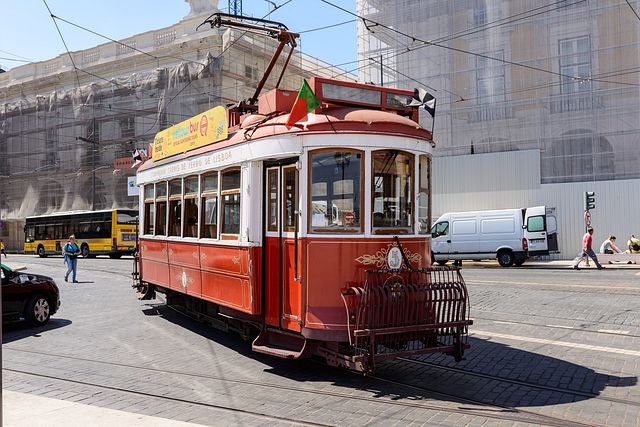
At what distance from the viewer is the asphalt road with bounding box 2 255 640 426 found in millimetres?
5766

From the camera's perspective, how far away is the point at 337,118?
7.04 metres

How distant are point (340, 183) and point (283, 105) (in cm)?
158

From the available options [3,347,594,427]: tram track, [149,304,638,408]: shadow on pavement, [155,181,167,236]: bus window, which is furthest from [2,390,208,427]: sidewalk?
[155,181,167,236]: bus window

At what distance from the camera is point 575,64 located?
27219 mm

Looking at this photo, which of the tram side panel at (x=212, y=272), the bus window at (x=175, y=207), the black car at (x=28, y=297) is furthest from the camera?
the black car at (x=28, y=297)

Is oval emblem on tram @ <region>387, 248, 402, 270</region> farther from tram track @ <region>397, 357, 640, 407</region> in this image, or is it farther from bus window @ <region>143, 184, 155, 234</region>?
bus window @ <region>143, 184, 155, 234</region>

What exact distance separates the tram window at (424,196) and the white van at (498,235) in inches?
658

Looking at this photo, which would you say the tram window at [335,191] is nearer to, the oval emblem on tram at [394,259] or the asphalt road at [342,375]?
the oval emblem on tram at [394,259]

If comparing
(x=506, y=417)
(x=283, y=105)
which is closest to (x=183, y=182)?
(x=283, y=105)

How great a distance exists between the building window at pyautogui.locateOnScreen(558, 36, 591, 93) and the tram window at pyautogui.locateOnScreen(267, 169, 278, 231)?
76.9 ft

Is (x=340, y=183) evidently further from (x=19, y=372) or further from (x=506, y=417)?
(x=19, y=372)

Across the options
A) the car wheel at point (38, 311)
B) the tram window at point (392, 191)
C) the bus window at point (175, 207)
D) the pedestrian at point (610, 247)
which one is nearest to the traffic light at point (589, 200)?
the pedestrian at point (610, 247)

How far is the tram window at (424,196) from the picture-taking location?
24.3ft

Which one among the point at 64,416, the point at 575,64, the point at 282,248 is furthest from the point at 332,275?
the point at 575,64
